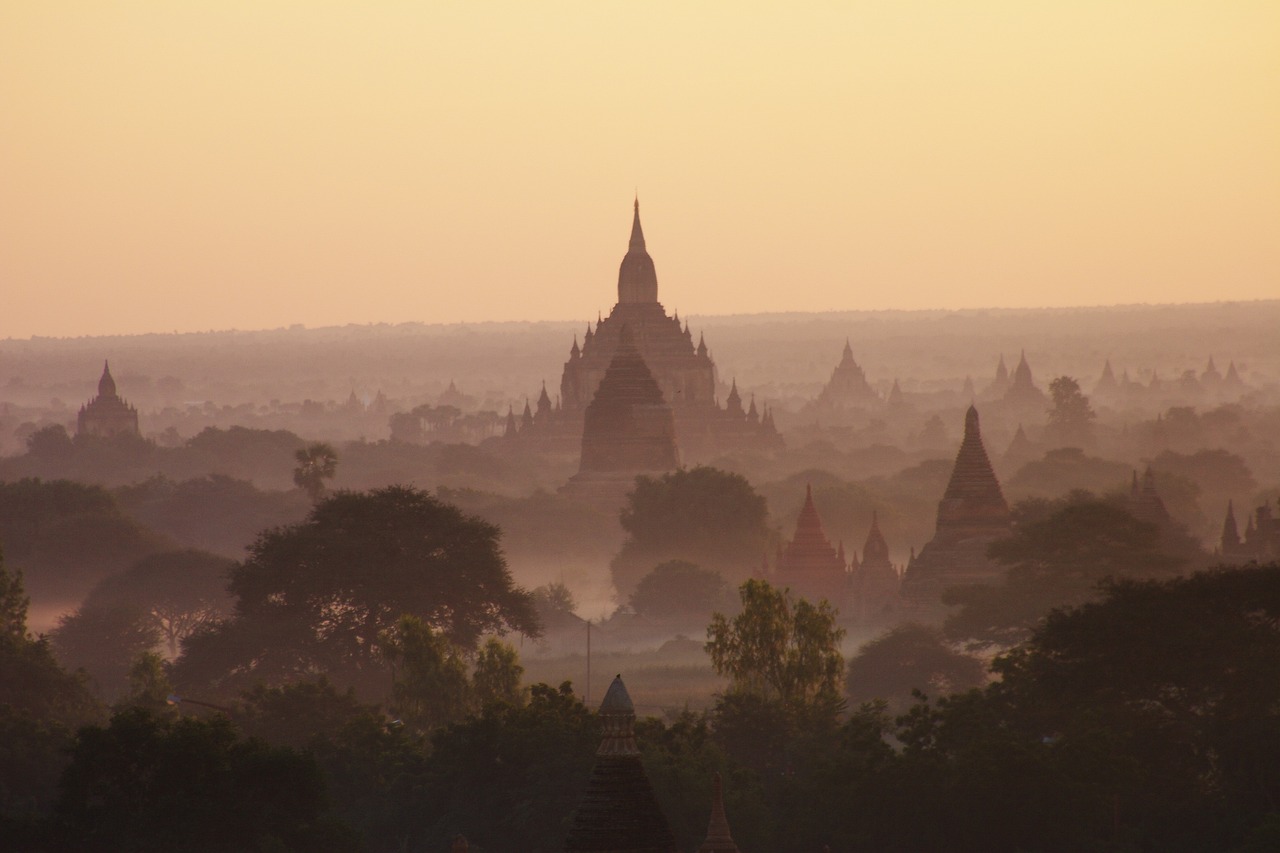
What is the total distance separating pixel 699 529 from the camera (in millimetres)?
89000

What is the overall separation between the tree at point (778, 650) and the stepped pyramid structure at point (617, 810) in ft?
65.9

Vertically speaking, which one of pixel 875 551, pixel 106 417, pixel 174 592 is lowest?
pixel 106 417

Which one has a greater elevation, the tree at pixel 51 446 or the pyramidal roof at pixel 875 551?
the pyramidal roof at pixel 875 551

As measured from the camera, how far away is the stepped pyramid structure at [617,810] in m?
28.4

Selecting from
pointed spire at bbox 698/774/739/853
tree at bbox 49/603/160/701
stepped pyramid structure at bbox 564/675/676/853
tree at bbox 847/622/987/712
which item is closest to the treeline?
pointed spire at bbox 698/774/739/853

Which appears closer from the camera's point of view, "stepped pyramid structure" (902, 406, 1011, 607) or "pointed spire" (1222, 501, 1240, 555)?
"stepped pyramid structure" (902, 406, 1011, 607)

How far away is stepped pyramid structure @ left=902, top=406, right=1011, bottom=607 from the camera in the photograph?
69.9m

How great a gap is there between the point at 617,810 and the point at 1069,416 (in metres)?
142

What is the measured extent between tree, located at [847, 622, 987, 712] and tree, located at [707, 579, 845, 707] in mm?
9114

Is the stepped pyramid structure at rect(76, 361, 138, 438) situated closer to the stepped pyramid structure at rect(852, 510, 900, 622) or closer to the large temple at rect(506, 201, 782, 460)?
the large temple at rect(506, 201, 782, 460)

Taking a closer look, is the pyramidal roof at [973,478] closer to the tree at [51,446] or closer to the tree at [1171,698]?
the tree at [1171,698]

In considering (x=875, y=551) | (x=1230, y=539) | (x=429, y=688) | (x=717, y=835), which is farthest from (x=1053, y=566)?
(x=717, y=835)

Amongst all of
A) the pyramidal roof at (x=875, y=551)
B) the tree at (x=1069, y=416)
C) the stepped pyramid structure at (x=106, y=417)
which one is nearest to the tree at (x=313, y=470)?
the pyramidal roof at (x=875, y=551)

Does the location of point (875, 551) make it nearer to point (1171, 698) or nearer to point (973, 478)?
point (973, 478)
